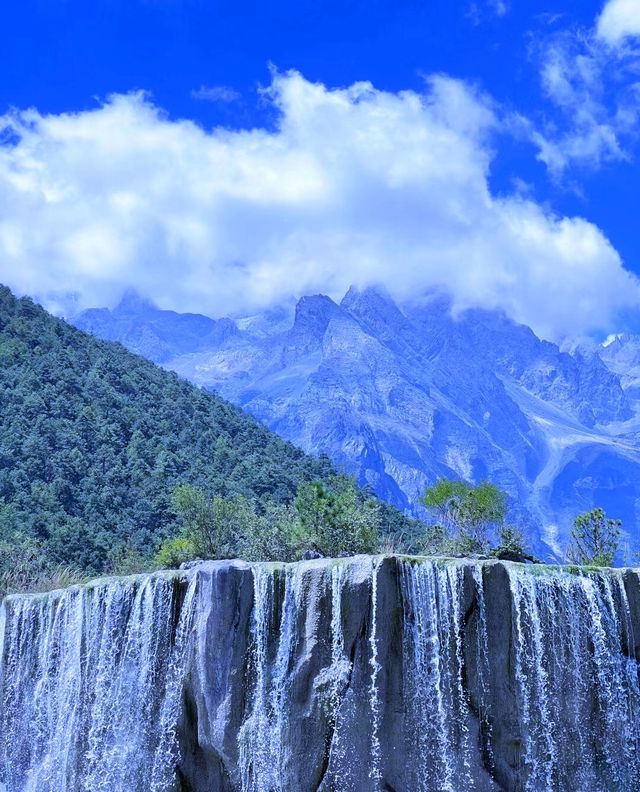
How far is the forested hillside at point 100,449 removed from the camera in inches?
2650

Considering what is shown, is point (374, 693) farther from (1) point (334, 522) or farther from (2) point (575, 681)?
(1) point (334, 522)

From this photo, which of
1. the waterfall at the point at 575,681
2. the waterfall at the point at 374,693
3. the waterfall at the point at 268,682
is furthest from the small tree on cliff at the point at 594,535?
the waterfall at the point at 268,682

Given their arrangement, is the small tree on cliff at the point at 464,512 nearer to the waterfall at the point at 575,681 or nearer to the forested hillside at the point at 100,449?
the forested hillside at the point at 100,449

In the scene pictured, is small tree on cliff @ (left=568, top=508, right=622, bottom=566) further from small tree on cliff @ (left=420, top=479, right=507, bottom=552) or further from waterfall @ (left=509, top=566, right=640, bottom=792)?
waterfall @ (left=509, top=566, right=640, bottom=792)

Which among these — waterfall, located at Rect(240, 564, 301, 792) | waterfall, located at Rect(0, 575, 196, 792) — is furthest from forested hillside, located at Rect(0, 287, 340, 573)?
waterfall, located at Rect(240, 564, 301, 792)

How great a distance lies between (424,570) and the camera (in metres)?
29.6

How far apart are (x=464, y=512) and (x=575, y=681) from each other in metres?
33.8

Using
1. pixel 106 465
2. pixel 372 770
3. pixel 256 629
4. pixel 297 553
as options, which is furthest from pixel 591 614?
pixel 106 465

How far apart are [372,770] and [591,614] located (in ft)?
26.7

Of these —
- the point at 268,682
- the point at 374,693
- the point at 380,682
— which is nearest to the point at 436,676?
the point at 380,682

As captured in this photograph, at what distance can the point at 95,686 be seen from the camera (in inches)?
1312

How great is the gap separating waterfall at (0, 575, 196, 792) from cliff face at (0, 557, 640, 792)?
0.10 meters

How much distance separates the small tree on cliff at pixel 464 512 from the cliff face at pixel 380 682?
21.7 m

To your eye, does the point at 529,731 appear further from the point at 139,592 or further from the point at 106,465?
the point at 106,465
